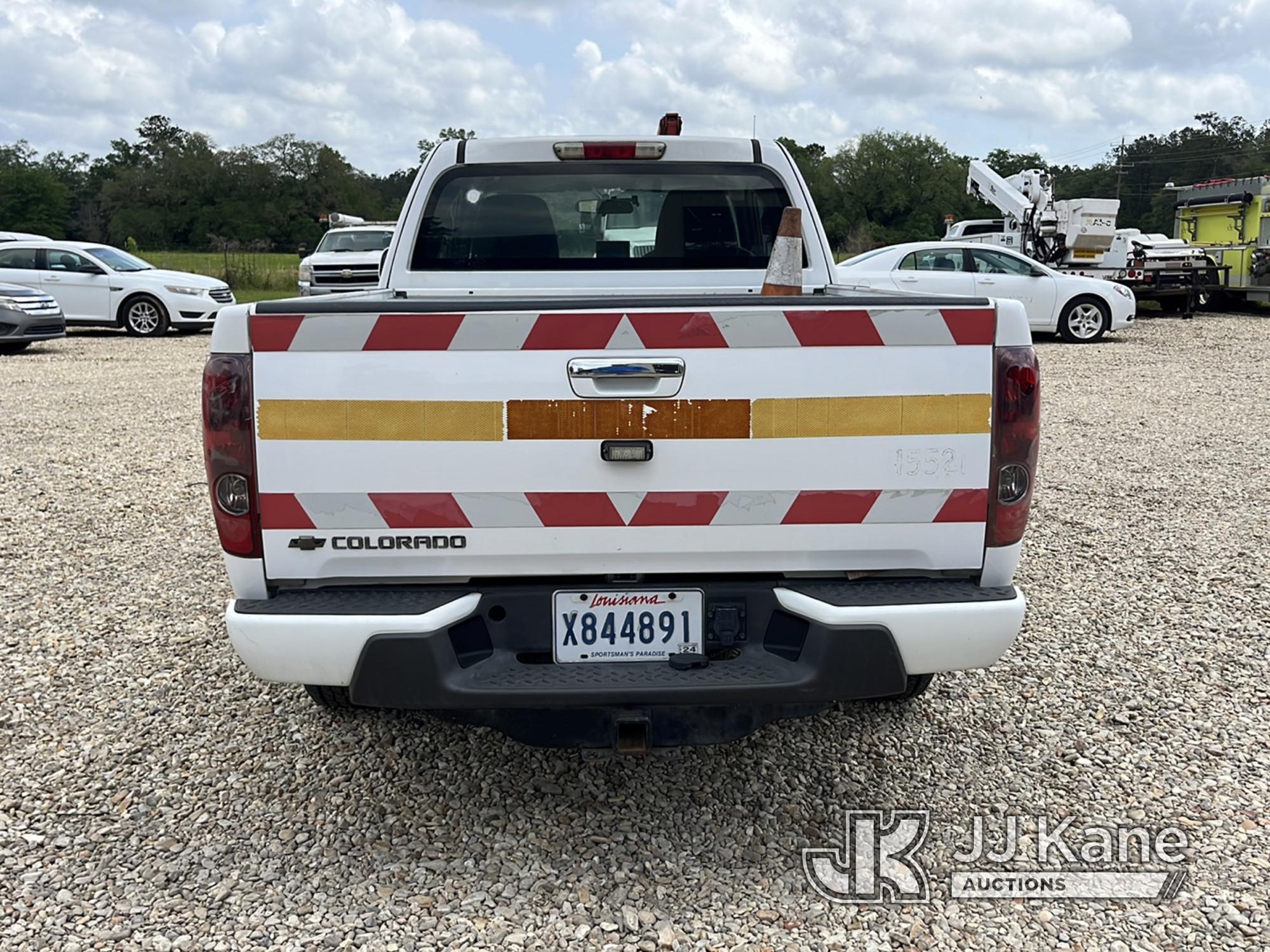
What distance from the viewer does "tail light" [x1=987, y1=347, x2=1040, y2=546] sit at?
2.68m

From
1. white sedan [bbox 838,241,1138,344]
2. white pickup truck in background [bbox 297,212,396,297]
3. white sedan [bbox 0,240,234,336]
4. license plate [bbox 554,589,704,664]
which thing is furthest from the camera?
white pickup truck in background [bbox 297,212,396,297]

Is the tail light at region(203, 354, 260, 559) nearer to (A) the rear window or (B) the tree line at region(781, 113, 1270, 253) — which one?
(A) the rear window

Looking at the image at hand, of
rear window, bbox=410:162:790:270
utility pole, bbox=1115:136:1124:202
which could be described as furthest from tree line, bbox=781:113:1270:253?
rear window, bbox=410:162:790:270

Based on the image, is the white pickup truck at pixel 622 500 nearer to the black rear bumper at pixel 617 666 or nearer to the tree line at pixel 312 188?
the black rear bumper at pixel 617 666

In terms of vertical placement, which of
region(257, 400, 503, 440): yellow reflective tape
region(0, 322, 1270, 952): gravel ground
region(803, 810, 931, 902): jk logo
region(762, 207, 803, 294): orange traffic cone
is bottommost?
region(803, 810, 931, 902): jk logo

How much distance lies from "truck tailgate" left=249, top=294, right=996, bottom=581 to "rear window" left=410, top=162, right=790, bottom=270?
1871 mm

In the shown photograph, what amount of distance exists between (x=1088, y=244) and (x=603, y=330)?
19.9 meters

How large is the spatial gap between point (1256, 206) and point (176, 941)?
25.7 metres

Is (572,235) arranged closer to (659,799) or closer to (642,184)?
(642,184)

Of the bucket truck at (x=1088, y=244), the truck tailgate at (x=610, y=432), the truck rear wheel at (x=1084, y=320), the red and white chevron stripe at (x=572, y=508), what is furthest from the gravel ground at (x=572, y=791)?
the bucket truck at (x=1088, y=244)

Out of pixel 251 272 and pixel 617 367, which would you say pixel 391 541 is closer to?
pixel 617 367

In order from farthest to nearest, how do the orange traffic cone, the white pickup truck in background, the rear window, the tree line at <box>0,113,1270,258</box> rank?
the tree line at <box>0,113,1270,258</box>
the white pickup truck in background
the rear window
the orange traffic cone

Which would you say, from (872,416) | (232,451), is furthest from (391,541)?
(872,416)

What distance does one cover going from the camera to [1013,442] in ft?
8.89
